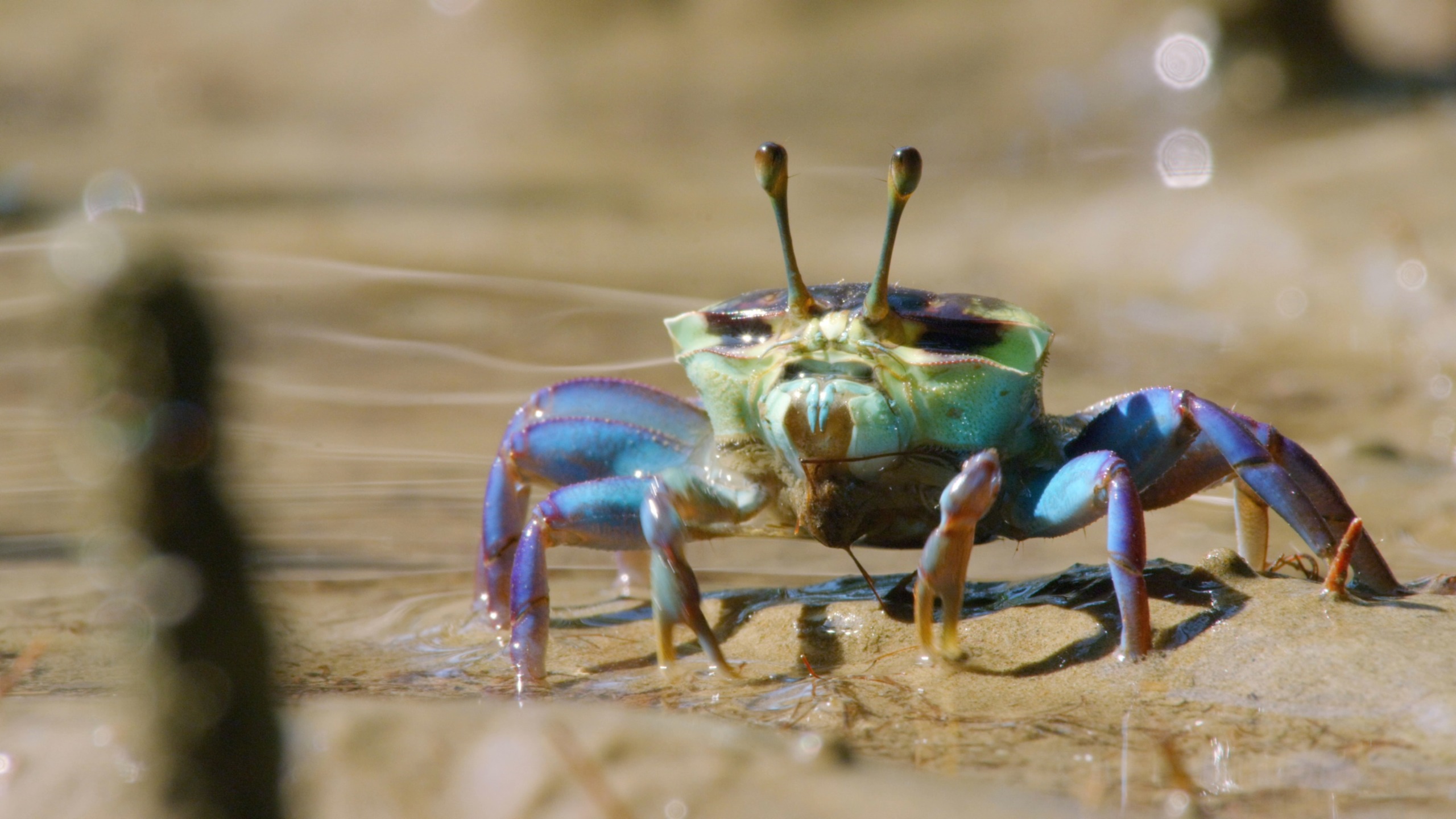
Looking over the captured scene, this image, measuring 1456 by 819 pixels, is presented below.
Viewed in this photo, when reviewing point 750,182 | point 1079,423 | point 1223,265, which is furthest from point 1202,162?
point 1079,423

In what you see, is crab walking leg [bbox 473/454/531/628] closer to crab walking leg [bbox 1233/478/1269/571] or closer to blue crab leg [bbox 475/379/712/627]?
blue crab leg [bbox 475/379/712/627]

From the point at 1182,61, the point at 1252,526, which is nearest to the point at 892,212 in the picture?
the point at 1252,526

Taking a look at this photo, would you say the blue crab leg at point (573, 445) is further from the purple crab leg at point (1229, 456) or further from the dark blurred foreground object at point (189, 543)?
the dark blurred foreground object at point (189, 543)

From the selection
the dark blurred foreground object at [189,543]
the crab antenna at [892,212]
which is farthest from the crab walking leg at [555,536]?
the dark blurred foreground object at [189,543]

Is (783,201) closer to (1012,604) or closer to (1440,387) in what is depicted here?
(1012,604)

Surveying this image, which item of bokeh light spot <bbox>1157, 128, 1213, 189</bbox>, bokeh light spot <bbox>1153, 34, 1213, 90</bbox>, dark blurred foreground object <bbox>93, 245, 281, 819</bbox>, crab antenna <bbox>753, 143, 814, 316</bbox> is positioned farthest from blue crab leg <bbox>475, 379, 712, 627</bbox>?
bokeh light spot <bbox>1153, 34, 1213, 90</bbox>
